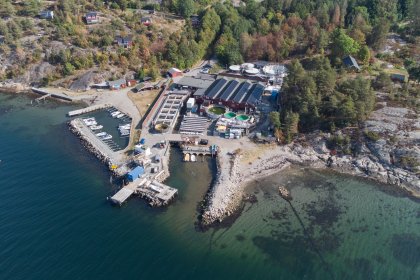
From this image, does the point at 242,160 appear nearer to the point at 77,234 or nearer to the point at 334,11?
the point at 77,234

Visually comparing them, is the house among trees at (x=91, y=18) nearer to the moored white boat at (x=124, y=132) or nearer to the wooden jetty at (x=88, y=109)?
the wooden jetty at (x=88, y=109)

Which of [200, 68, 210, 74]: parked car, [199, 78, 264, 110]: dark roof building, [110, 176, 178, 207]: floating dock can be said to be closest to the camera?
[110, 176, 178, 207]: floating dock

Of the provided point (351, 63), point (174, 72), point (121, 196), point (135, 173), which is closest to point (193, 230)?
point (121, 196)

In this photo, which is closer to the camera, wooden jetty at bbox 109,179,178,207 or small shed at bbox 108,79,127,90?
wooden jetty at bbox 109,179,178,207

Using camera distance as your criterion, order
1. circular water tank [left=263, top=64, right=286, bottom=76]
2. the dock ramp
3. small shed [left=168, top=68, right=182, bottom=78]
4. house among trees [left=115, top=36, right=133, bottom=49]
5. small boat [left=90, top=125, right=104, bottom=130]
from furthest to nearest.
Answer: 1. house among trees [left=115, top=36, right=133, bottom=49]
2. small shed [left=168, top=68, right=182, bottom=78]
3. circular water tank [left=263, top=64, right=286, bottom=76]
4. small boat [left=90, top=125, right=104, bottom=130]
5. the dock ramp

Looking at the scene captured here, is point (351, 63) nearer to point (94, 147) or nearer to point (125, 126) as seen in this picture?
point (125, 126)

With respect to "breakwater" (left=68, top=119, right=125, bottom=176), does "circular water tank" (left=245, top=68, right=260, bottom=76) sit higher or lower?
higher

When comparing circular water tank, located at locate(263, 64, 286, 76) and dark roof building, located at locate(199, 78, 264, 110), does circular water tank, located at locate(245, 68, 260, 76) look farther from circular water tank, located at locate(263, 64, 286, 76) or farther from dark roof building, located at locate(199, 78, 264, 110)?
dark roof building, located at locate(199, 78, 264, 110)

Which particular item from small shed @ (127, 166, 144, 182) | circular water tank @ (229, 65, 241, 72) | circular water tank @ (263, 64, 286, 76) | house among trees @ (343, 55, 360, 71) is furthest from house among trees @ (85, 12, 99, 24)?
house among trees @ (343, 55, 360, 71)
